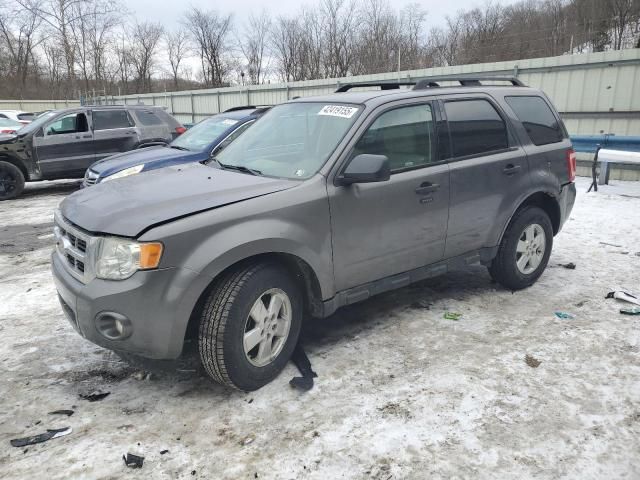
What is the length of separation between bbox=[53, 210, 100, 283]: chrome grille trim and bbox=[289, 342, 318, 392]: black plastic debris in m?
1.38

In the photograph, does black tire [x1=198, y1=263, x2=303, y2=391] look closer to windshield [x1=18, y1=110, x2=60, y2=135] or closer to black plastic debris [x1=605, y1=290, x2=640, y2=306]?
black plastic debris [x1=605, y1=290, x2=640, y2=306]

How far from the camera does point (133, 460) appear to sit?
8.02ft

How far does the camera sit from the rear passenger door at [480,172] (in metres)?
3.97

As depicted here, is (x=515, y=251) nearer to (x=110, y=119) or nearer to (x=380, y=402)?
(x=380, y=402)

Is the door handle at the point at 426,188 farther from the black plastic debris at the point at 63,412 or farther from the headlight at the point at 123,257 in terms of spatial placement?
the black plastic debris at the point at 63,412

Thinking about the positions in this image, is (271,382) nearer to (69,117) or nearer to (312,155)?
(312,155)

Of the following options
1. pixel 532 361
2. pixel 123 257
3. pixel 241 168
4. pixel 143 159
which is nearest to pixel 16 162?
pixel 143 159

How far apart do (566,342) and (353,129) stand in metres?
2.22

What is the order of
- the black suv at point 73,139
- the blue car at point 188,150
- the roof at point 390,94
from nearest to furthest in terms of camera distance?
the roof at point 390,94, the blue car at point 188,150, the black suv at point 73,139

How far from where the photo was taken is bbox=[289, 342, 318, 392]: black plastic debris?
3.11m

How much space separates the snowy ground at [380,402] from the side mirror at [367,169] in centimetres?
126

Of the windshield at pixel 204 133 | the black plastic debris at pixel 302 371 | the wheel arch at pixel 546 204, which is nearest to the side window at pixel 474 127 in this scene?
the wheel arch at pixel 546 204

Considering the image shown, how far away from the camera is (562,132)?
4.87 metres

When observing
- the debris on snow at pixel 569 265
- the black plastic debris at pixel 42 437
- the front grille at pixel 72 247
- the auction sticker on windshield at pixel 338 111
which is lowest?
the black plastic debris at pixel 42 437
